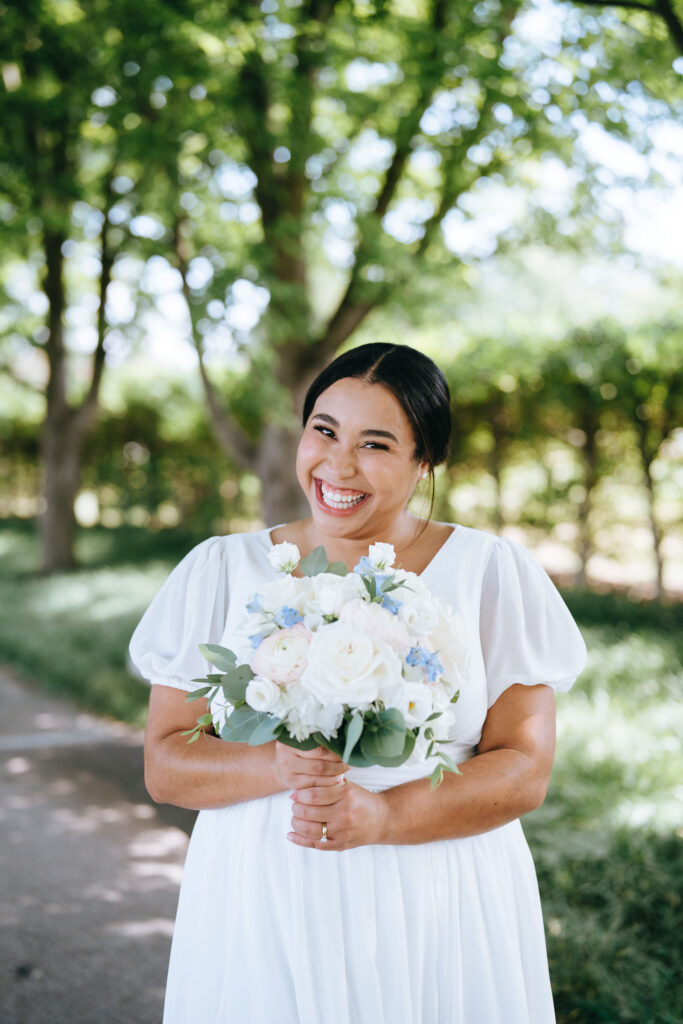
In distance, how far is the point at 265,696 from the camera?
1.51 meters

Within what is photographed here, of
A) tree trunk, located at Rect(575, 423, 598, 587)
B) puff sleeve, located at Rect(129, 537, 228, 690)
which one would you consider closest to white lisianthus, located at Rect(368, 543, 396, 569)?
puff sleeve, located at Rect(129, 537, 228, 690)

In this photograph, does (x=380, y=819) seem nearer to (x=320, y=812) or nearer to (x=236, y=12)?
(x=320, y=812)

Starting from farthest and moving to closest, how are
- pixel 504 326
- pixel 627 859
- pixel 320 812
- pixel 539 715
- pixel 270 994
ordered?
pixel 504 326
pixel 627 859
pixel 539 715
pixel 270 994
pixel 320 812

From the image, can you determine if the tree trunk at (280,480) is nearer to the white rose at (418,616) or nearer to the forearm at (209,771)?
the forearm at (209,771)

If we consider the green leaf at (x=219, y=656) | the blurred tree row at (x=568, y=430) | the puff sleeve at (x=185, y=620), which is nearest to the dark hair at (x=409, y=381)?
the puff sleeve at (x=185, y=620)

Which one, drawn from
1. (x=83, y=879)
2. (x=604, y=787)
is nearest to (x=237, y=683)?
(x=83, y=879)

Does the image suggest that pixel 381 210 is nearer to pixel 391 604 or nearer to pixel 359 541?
pixel 359 541

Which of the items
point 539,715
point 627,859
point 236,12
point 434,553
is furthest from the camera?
point 236,12

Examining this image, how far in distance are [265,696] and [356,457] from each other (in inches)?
26.9

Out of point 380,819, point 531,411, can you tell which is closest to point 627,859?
point 380,819

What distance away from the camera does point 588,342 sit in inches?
356

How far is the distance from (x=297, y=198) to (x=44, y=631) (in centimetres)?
517

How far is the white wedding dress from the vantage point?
6.03 feet

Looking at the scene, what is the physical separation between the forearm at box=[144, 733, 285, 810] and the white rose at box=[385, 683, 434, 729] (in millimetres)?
429
